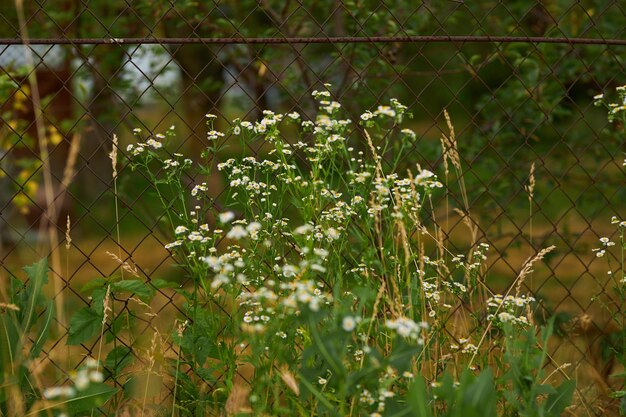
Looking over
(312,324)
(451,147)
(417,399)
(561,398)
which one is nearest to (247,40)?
(451,147)

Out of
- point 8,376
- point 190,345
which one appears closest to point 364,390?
point 190,345

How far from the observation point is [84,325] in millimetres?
2469

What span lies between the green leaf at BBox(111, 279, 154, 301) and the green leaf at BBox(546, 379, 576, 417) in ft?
3.94

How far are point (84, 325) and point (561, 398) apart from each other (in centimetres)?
141

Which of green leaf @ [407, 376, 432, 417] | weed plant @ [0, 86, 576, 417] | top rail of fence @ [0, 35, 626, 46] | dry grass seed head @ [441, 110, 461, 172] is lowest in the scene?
green leaf @ [407, 376, 432, 417]

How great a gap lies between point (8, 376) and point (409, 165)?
246cm

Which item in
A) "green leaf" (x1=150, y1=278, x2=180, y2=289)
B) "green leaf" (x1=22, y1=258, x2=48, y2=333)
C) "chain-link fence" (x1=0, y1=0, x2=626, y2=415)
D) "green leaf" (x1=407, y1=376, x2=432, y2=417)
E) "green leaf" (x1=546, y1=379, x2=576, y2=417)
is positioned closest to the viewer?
"green leaf" (x1=407, y1=376, x2=432, y2=417)

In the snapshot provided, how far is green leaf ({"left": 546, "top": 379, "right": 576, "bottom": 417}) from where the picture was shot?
220cm

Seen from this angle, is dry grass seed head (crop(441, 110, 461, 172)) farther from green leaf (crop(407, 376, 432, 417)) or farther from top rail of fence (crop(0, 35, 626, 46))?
green leaf (crop(407, 376, 432, 417))

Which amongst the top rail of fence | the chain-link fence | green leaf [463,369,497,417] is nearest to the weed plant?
green leaf [463,369,497,417]

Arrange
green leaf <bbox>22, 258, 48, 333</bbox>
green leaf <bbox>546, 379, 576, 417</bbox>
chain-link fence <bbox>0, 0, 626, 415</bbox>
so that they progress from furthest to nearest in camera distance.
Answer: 1. chain-link fence <bbox>0, 0, 626, 415</bbox>
2. green leaf <bbox>22, 258, 48, 333</bbox>
3. green leaf <bbox>546, 379, 576, 417</bbox>

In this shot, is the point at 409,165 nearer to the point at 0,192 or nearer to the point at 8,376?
the point at 8,376

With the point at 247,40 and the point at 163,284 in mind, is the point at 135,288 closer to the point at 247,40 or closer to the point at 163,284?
the point at 163,284

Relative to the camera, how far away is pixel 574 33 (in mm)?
4090
